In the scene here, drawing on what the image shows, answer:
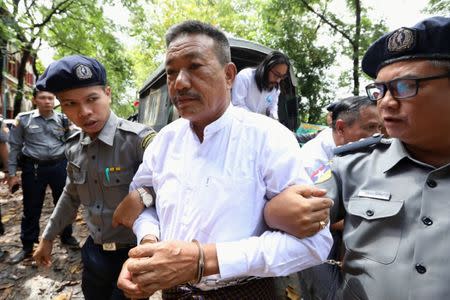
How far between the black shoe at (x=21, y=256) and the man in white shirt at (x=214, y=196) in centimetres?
358

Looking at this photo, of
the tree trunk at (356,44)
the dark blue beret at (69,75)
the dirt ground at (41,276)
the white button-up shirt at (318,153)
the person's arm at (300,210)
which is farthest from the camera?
the tree trunk at (356,44)

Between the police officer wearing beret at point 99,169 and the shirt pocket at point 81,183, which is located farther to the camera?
the shirt pocket at point 81,183

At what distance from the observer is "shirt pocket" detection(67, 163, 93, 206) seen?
7.18ft

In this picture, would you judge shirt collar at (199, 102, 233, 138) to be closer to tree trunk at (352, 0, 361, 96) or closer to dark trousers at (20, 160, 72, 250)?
dark trousers at (20, 160, 72, 250)

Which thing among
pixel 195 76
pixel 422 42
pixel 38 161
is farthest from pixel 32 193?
pixel 422 42

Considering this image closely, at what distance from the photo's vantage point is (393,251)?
1223 millimetres

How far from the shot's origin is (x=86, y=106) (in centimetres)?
204

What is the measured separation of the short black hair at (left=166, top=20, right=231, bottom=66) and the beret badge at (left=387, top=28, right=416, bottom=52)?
743 mm

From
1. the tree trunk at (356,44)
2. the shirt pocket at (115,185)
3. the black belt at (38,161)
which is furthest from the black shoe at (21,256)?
the tree trunk at (356,44)

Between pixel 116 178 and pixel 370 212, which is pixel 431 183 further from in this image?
pixel 116 178

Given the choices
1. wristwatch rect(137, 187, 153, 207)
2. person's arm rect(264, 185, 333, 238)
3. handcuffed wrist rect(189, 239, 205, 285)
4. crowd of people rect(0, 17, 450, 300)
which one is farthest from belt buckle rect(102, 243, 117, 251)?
person's arm rect(264, 185, 333, 238)

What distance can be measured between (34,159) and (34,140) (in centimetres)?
26

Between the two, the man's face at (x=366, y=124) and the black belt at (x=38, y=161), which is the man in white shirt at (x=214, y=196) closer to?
the man's face at (x=366, y=124)

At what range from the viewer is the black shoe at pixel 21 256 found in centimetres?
411
